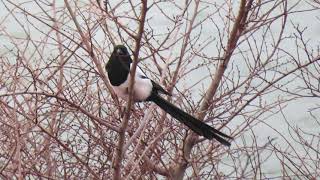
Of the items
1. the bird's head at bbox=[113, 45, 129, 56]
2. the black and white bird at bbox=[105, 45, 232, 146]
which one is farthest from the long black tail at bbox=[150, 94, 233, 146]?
the bird's head at bbox=[113, 45, 129, 56]

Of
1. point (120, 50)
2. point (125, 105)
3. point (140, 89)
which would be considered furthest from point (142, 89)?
point (125, 105)

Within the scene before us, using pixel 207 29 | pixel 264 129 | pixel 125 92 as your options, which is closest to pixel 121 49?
pixel 125 92

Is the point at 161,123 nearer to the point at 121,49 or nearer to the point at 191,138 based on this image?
the point at 191,138

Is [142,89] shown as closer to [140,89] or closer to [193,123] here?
[140,89]

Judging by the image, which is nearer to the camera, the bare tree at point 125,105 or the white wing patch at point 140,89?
the bare tree at point 125,105

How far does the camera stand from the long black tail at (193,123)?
1.88 m

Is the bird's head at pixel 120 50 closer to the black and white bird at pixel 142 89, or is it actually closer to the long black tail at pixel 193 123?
the black and white bird at pixel 142 89

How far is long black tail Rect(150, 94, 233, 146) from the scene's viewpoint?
188 cm

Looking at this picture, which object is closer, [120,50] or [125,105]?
[120,50]

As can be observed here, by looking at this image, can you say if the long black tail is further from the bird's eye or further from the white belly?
the bird's eye

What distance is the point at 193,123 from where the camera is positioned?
1985mm

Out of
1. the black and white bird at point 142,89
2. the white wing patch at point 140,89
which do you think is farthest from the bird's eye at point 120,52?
the white wing patch at point 140,89

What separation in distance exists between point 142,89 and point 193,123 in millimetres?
273

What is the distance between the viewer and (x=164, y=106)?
2146mm
